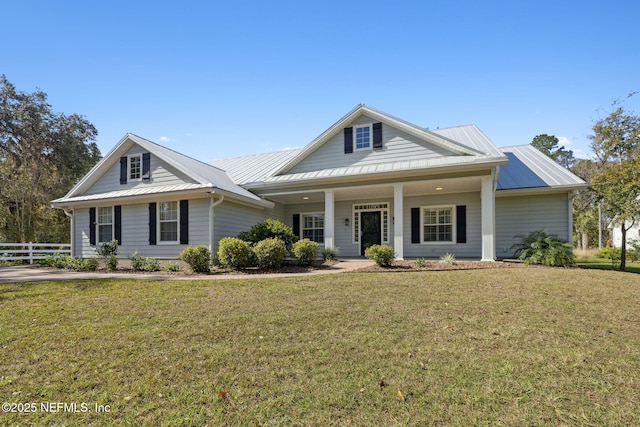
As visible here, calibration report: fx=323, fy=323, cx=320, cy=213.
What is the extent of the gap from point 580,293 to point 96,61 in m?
14.9

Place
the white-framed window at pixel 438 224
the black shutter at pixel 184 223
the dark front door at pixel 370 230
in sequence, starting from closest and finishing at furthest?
the black shutter at pixel 184 223 → the white-framed window at pixel 438 224 → the dark front door at pixel 370 230

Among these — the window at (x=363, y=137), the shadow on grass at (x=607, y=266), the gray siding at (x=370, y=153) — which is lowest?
the shadow on grass at (x=607, y=266)

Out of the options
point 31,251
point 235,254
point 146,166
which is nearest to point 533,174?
point 235,254

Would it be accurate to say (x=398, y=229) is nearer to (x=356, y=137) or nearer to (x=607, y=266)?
(x=356, y=137)

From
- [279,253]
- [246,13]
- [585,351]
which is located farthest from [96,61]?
[585,351]

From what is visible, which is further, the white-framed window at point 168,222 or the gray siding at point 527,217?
the white-framed window at point 168,222

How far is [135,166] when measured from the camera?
45.1 ft

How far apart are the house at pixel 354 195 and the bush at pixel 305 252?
1.59 metres

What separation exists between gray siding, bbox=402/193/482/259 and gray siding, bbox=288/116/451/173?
7.69ft

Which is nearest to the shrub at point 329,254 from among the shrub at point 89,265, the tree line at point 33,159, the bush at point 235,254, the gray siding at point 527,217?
the bush at point 235,254

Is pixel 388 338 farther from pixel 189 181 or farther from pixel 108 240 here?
pixel 108 240

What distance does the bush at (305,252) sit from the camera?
10.4m

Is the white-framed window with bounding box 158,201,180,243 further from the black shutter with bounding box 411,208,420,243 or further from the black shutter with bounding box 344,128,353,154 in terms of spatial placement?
the black shutter with bounding box 411,208,420,243

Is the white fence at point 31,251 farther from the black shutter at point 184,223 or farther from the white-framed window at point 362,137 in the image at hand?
the white-framed window at point 362,137
